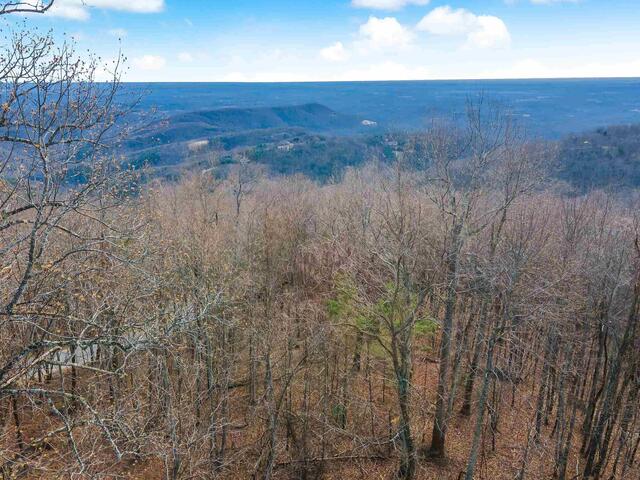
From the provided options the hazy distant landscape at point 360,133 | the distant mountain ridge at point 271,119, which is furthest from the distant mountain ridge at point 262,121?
the hazy distant landscape at point 360,133

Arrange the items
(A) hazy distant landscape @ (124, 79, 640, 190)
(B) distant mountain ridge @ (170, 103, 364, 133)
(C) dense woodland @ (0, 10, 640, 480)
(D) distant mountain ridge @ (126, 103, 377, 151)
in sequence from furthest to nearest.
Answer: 1. (B) distant mountain ridge @ (170, 103, 364, 133)
2. (D) distant mountain ridge @ (126, 103, 377, 151)
3. (A) hazy distant landscape @ (124, 79, 640, 190)
4. (C) dense woodland @ (0, 10, 640, 480)

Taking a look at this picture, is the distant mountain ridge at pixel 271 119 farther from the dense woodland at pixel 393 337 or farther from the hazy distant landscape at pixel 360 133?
the dense woodland at pixel 393 337

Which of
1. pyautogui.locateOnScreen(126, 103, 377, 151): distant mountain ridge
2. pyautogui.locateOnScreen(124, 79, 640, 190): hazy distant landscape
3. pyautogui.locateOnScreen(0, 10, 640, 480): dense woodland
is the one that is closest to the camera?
pyautogui.locateOnScreen(0, 10, 640, 480): dense woodland

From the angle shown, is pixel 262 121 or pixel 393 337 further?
pixel 262 121

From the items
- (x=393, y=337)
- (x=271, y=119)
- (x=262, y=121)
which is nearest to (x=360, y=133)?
(x=262, y=121)

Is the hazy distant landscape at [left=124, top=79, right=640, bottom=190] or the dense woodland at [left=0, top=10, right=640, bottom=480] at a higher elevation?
the hazy distant landscape at [left=124, top=79, right=640, bottom=190]

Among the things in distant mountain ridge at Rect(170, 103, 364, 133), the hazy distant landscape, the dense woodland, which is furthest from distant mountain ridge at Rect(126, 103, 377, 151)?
the dense woodland

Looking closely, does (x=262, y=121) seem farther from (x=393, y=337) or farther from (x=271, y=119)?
(x=393, y=337)

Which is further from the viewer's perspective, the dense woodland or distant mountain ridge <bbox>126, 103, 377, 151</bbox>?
distant mountain ridge <bbox>126, 103, 377, 151</bbox>

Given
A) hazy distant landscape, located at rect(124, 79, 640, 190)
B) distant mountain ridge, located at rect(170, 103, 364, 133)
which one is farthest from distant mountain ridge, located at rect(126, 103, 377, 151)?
hazy distant landscape, located at rect(124, 79, 640, 190)

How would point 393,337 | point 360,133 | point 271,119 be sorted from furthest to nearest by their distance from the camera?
point 271,119
point 360,133
point 393,337

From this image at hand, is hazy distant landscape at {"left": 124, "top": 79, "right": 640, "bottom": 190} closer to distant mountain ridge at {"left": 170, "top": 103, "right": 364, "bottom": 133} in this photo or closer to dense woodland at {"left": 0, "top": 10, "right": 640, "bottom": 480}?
distant mountain ridge at {"left": 170, "top": 103, "right": 364, "bottom": 133}

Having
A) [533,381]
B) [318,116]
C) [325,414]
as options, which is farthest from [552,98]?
[325,414]
